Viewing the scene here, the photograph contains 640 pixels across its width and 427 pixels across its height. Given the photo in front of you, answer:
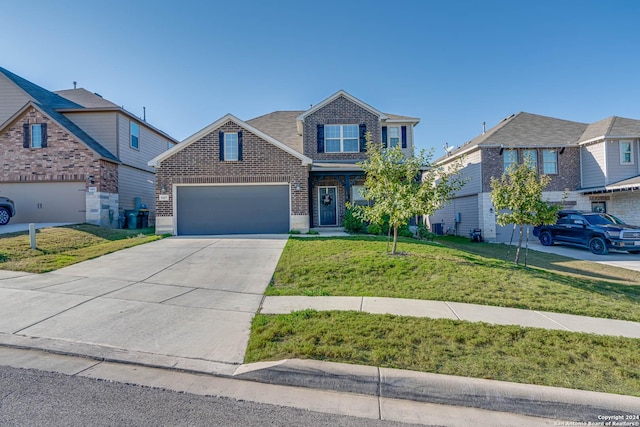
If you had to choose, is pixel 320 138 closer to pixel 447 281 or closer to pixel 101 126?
pixel 101 126

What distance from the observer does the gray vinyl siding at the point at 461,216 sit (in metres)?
20.6

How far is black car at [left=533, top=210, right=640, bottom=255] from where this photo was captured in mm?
14062

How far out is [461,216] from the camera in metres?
22.2

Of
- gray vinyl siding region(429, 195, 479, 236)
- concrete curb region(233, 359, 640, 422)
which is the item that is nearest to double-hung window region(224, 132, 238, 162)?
concrete curb region(233, 359, 640, 422)

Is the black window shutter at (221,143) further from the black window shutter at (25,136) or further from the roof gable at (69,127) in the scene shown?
the black window shutter at (25,136)

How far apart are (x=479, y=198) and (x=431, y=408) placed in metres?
18.3

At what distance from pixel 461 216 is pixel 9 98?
2740 cm

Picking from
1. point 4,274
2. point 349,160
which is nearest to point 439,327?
point 4,274

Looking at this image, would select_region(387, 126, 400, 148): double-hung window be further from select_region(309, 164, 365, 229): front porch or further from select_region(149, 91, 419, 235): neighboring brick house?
select_region(149, 91, 419, 235): neighboring brick house

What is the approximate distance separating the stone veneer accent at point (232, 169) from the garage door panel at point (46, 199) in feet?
16.9

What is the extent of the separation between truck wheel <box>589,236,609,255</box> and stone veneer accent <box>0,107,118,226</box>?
22.4 metres

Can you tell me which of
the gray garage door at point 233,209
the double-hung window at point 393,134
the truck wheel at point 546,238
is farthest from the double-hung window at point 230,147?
the truck wheel at point 546,238

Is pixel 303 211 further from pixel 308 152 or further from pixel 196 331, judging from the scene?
pixel 196 331

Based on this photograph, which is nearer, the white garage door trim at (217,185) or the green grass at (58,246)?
the green grass at (58,246)
